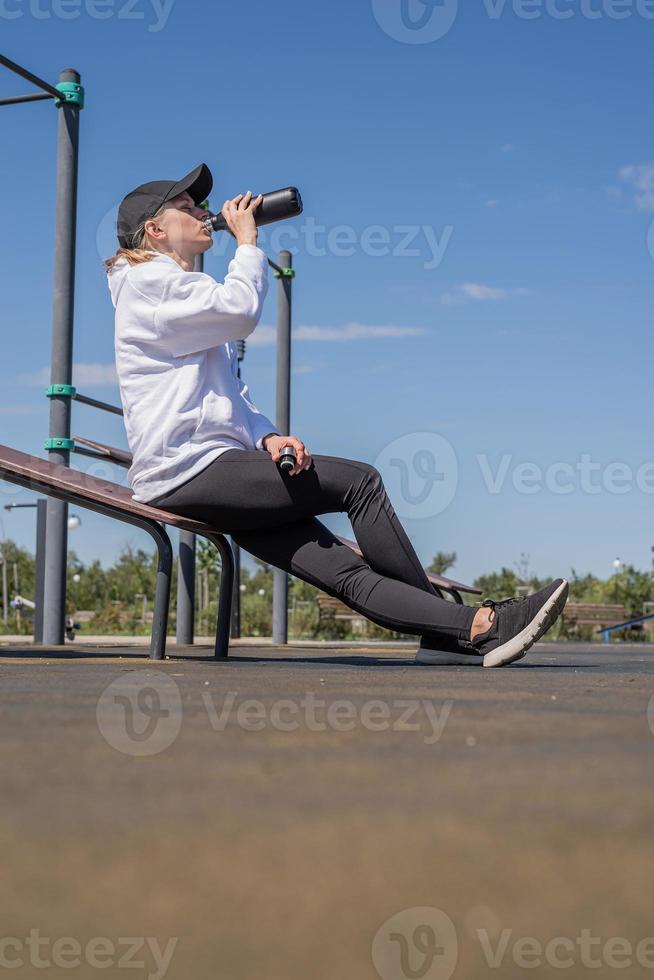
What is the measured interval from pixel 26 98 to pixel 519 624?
12.2 ft

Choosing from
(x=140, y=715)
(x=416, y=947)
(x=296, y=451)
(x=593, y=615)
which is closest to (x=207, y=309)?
(x=296, y=451)

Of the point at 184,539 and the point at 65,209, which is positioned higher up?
the point at 65,209

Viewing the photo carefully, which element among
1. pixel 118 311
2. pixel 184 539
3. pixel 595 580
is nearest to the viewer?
pixel 118 311

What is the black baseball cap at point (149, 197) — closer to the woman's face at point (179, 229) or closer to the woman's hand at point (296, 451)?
the woman's face at point (179, 229)

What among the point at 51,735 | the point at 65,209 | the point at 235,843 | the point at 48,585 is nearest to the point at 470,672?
the point at 51,735

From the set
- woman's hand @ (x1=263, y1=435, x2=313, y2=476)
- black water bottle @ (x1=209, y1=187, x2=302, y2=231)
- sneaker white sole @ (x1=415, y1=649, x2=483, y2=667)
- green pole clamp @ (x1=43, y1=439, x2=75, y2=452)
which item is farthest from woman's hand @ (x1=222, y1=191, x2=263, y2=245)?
green pole clamp @ (x1=43, y1=439, x2=75, y2=452)

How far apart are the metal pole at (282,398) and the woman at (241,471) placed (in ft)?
14.2

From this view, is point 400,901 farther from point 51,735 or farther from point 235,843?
point 51,735

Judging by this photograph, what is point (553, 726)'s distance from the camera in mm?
1369

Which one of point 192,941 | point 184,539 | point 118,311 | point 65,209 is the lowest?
point 192,941

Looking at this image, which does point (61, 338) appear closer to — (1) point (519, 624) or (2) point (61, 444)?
(2) point (61, 444)

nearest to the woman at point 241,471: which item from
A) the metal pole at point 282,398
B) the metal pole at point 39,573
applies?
the metal pole at point 39,573

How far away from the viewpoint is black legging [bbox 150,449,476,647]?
10.3 feet

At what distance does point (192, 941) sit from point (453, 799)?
344mm
